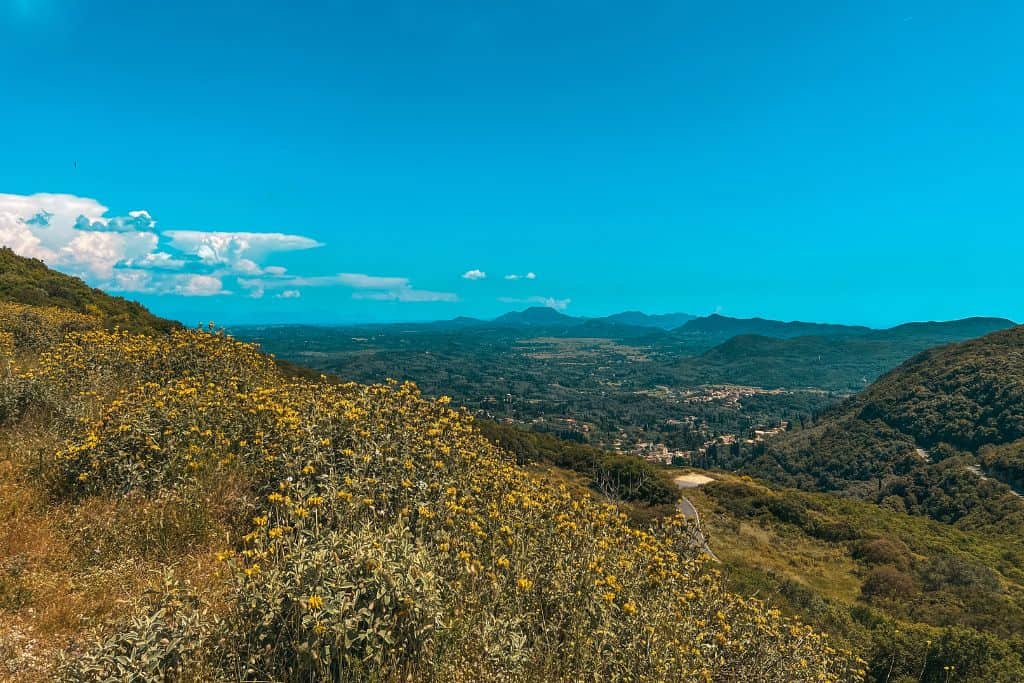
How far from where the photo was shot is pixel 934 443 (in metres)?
102

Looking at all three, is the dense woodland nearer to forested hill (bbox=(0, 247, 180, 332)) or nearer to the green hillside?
the green hillside

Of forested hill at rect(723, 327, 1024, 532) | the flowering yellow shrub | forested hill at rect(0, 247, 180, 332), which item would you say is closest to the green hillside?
the flowering yellow shrub

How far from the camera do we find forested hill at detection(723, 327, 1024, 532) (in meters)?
76.5

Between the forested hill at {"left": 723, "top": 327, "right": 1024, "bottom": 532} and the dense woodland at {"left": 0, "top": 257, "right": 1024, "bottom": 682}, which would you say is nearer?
the dense woodland at {"left": 0, "top": 257, "right": 1024, "bottom": 682}

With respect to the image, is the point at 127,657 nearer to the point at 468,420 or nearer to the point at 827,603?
the point at 468,420

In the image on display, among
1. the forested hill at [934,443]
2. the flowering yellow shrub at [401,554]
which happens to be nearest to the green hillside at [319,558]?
the flowering yellow shrub at [401,554]

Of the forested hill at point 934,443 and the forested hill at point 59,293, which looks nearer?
the forested hill at point 59,293

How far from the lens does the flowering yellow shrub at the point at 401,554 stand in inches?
147

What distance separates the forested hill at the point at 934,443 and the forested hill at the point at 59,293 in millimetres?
93125

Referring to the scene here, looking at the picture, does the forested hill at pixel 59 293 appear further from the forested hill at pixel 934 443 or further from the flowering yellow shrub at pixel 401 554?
the forested hill at pixel 934 443

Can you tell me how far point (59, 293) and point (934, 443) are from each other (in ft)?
449

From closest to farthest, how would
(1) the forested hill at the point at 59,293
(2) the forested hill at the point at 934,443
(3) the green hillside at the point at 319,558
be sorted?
1. (3) the green hillside at the point at 319,558
2. (1) the forested hill at the point at 59,293
3. (2) the forested hill at the point at 934,443

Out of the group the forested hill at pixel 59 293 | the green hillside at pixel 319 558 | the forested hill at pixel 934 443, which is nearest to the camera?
the green hillside at pixel 319 558

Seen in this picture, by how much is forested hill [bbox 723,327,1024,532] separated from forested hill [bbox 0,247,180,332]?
93125mm
